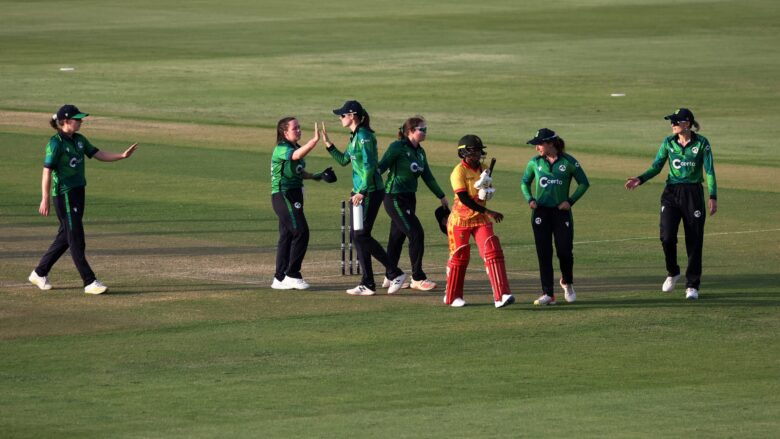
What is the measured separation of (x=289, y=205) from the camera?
1895 cm

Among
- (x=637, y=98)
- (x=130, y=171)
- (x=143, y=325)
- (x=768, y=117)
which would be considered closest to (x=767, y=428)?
(x=143, y=325)

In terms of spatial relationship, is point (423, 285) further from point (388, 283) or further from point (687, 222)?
point (687, 222)

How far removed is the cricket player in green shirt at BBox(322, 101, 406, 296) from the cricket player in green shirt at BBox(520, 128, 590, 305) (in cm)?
176

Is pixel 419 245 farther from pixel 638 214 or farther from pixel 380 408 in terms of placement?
pixel 638 214

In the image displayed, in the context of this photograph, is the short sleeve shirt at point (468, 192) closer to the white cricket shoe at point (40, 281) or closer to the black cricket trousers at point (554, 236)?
the black cricket trousers at point (554, 236)

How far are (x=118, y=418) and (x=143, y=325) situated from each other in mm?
3962

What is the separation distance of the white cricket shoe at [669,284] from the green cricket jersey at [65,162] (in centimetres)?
673

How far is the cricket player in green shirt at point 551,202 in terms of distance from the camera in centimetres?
1772

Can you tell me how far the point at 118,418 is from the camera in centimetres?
1280

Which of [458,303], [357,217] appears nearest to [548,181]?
[458,303]

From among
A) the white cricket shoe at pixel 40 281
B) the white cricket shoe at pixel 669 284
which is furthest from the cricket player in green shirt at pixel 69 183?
the white cricket shoe at pixel 669 284

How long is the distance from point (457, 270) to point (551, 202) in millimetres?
1289

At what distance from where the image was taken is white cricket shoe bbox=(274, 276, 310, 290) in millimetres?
18781

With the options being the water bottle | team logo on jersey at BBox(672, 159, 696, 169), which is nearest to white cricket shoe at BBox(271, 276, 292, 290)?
the water bottle
